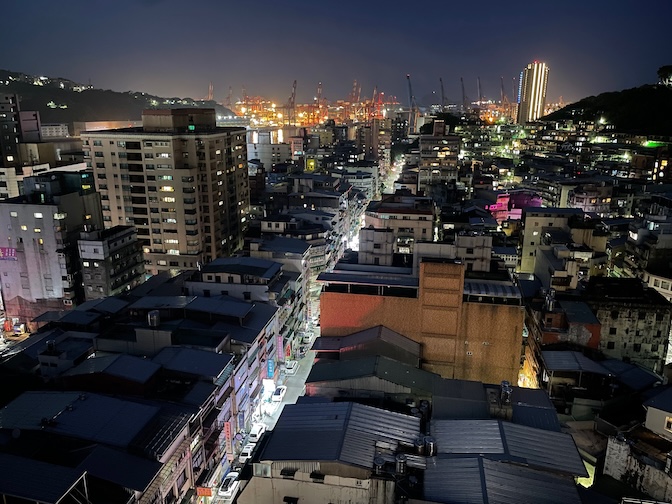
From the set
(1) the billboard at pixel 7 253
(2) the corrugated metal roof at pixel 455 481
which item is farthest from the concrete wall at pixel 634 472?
(1) the billboard at pixel 7 253

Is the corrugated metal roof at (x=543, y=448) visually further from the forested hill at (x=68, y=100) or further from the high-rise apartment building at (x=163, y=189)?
the forested hill at (x=68, y=100)

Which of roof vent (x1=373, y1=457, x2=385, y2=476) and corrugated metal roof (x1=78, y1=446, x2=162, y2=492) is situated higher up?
roof vent (x1=373, y1=457, x2=385, y2=476)

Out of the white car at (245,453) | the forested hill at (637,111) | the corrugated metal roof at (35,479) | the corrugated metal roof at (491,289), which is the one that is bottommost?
the white car at (245,453)

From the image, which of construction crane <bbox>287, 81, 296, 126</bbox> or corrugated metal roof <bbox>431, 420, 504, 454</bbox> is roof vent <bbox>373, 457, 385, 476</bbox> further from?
construction crane <bbox>287, 81, 296, 126</bbox>

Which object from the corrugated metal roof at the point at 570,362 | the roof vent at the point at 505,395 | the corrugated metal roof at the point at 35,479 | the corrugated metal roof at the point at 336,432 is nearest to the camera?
the corrugated metal roof at the point at 35,479

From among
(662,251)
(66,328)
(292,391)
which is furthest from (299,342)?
(662,251)

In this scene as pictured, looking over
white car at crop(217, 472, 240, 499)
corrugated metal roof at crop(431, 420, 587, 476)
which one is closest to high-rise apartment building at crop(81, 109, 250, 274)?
white car at crop(217, 472, 240, 499)

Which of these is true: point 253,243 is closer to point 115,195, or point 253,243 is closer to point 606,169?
point 115,195
